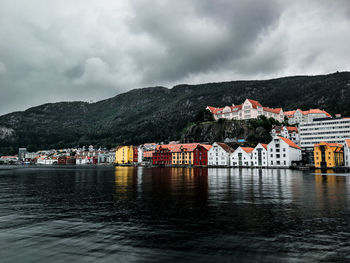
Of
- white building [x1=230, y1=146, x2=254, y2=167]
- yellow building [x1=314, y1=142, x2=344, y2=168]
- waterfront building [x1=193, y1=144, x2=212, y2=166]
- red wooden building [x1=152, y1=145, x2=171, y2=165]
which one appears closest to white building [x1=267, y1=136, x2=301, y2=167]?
white building [x1=230, y1=146, x2=254, y2=167]

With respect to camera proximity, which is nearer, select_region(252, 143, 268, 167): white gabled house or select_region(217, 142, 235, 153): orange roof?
select_region(252, 143, 268, 167): white gabled house

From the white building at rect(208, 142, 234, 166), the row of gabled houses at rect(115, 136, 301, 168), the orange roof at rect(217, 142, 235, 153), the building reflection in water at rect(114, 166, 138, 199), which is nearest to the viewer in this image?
the building reflection in water at rect(114, 166, 138, 199)

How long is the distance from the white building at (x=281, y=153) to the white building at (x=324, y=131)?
80.7 ft

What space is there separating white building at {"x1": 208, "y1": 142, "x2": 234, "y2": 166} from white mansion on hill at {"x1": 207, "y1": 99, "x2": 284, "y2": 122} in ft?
124

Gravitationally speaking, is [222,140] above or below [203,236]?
above

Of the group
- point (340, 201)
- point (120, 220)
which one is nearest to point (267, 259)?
point (120, 220)

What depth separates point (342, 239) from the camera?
13.8 metres

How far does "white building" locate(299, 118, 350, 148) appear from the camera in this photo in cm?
12769

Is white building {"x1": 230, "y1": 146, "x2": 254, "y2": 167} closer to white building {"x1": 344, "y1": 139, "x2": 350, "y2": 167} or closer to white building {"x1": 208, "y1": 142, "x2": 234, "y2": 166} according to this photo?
white building {"x1": 208, "y1": 142, "x2": 234, "y2": 166}

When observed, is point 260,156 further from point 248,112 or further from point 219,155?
point 248,112

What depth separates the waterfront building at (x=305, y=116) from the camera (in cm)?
17220

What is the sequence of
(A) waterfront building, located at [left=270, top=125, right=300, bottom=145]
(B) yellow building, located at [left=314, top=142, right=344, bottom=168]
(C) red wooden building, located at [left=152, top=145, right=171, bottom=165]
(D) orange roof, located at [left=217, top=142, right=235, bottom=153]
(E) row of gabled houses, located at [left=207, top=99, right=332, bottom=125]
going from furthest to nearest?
(E) row of gabled houses, located at [left=207, top=99, right=332, bottom=125]
(C) red wooden building, located at [left=152, top=145, right=171, bottom=165]
(A) waterfront building, located at [left=270, top=125, right=300, bottom=145]
(D) orange roof, located at [left=217, top=142, right=235, bottom=153]
(B) yellow building, located at [left=314, top=142, right=344, bottom=168]

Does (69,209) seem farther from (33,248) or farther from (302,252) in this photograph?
(302,252)

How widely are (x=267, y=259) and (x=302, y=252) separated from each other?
2206 mm
